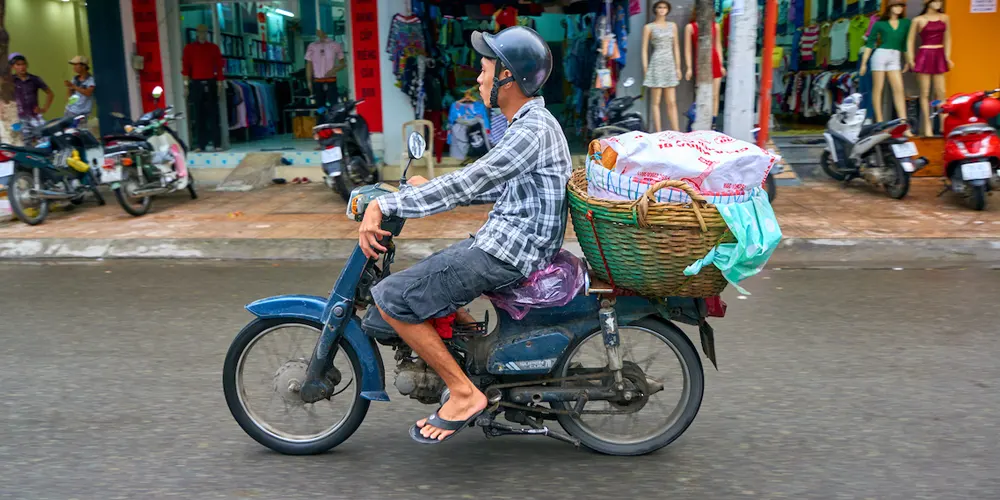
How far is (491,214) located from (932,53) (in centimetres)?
972

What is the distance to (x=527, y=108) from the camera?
3172 millimetres

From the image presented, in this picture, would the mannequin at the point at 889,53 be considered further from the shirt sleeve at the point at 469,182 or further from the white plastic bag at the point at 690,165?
the shirt sleeve at the point at 469,182

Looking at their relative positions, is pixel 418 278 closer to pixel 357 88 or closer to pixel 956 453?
pixel 956 453

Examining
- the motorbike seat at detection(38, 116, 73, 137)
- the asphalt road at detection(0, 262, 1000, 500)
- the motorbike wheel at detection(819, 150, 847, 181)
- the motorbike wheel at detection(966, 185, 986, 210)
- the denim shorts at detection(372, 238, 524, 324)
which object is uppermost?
the motorbike seat at detection(38, 116, 73, 137)

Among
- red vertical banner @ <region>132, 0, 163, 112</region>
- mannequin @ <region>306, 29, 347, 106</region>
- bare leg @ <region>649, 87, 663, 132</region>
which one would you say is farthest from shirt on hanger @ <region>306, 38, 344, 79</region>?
bare leg @ <region>649, 87, 663, 132</region>

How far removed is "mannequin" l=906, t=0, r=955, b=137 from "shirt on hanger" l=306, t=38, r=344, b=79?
804 centimetres

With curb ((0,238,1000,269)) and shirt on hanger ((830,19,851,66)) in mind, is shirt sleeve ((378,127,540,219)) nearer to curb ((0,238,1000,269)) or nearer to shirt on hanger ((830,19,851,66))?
curb ((0,238,1000,269))

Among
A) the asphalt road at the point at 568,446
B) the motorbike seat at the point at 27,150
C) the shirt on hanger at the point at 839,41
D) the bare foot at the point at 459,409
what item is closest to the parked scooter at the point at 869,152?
the shirt on hanger at the point at 839,41

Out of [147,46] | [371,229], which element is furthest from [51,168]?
[371,229]

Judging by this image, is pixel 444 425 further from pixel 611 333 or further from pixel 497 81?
pixel 497 81

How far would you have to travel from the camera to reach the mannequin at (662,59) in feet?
36.6

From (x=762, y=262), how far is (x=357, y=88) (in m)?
9.94

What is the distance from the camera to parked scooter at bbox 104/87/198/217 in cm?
927

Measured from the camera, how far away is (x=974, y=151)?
844 cm
